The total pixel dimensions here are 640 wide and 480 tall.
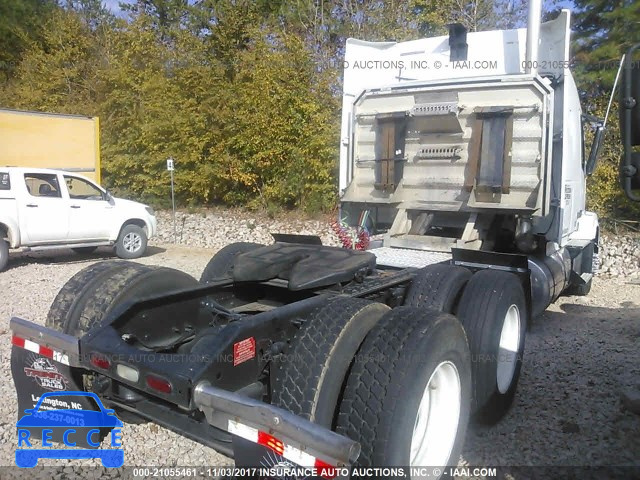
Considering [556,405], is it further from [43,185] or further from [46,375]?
[43,185]

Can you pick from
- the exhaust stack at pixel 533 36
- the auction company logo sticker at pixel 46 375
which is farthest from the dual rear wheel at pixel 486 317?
the exhaust stack at pixel 533 36

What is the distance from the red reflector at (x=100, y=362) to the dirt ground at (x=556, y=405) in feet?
3.16

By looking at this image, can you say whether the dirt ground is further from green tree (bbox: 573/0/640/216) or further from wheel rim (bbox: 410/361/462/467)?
green tree (bbox: 573/0/640/216)

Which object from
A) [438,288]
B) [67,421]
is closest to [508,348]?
[438,288]

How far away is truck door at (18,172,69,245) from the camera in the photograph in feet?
33.0

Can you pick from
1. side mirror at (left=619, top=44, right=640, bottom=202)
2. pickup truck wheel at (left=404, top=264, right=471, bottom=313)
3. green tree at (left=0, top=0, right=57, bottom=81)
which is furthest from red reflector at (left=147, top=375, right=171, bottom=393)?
green tree at (left=0, top=0, right=57, bottom=81)

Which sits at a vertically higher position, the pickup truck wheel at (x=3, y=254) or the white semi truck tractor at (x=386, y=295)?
the white semi truck tractor at (x=386, y=295)

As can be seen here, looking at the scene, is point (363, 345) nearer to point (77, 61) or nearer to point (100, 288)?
point (100, 288)

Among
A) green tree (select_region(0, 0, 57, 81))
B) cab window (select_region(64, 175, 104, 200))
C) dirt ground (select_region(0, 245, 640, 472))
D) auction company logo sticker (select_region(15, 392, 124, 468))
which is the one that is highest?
green tree (select_region(0, 0, 57, 81))

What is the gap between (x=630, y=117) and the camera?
2699mm

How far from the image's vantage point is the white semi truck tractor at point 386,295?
8.18 feet

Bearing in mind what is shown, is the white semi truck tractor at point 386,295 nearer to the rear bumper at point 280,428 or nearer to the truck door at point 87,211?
the rear bumper at point 280,428

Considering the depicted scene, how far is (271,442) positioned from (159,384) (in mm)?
620

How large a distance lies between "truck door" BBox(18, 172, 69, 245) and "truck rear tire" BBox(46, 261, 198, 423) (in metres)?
7.33
